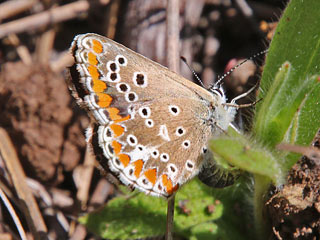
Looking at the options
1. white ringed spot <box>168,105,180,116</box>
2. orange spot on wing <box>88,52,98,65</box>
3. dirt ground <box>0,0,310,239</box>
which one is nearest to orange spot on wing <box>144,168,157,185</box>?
white ringed spot <box>168,105,180,116</box>

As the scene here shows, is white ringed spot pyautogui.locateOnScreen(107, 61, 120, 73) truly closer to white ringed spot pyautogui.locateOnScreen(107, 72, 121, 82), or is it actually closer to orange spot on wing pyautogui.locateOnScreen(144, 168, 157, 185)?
white ringed spot pyautogui.locateOnScreen(107, 72, 121, 82)

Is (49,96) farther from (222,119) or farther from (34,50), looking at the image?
(222,119)

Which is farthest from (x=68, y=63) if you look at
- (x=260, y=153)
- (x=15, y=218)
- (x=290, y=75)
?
(x=260, y=153)

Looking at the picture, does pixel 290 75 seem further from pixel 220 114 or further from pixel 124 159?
pixel 124 159

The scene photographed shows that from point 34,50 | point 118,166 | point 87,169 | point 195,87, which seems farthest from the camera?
point 34,50

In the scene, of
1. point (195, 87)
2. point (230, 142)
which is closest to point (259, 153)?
point (230, 142)

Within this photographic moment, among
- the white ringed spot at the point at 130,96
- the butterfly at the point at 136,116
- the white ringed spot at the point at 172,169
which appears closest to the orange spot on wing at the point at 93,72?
the butterfly at the point at 136,116
